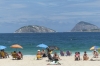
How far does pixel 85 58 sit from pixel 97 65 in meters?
4.34

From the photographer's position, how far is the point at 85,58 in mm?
24891

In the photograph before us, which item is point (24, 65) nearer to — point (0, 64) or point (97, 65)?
point (0, 64)

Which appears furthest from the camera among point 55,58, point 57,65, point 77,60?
point 77,60

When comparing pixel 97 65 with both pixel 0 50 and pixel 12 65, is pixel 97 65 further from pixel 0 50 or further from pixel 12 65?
pixel 0 50

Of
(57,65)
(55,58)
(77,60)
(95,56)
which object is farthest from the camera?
(95,56)

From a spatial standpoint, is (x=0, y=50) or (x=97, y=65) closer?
(x=97, y=65)

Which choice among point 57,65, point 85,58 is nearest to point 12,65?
point 57,65

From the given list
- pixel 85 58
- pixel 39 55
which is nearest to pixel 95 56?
pixel 85 58

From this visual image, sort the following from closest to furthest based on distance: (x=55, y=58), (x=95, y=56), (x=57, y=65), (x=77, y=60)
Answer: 1. (x=57, y=65)
2. (x=55, y=58)
3. (x=77, y=60)
4. (x=95, y=56)

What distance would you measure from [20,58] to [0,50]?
3.81m

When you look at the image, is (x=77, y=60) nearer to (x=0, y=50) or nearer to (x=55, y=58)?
(x=55, y=58)

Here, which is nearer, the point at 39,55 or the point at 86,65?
the point at 86,65

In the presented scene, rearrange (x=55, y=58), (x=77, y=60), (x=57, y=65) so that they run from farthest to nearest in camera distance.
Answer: (x=77, y=60)
(x=55, y=58)
(x=57, y=65)

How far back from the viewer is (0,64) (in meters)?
21.3
